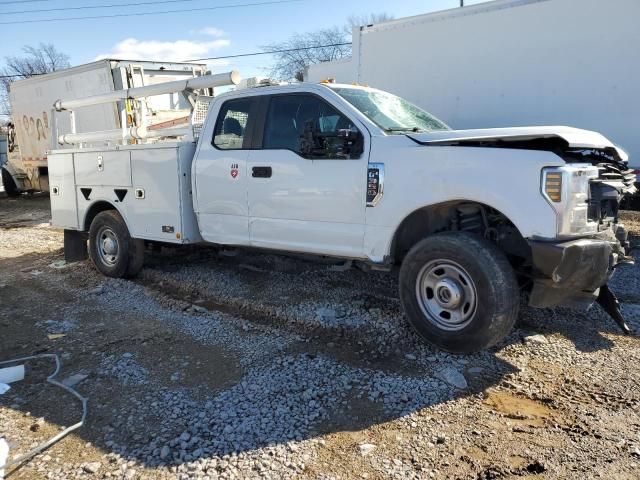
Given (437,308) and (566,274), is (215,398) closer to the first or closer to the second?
(437,308)

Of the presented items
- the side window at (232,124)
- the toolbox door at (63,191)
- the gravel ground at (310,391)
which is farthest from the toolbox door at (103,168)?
the gravel ground at (310,391)

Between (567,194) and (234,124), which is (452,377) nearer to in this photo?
(567,194)

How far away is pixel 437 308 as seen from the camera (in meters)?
4.17

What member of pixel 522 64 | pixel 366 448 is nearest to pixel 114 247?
pixel 366 448

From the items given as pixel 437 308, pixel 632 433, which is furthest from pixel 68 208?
pixel 632 433

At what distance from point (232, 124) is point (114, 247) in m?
2.46

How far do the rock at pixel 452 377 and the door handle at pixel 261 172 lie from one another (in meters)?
2.42

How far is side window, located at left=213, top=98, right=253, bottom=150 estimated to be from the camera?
17.7ft

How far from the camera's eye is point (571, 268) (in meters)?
3.61

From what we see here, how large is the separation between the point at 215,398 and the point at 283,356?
75cm

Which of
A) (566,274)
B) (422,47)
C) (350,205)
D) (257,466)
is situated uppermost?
(422,47)

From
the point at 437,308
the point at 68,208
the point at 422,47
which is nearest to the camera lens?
the point at 437,308

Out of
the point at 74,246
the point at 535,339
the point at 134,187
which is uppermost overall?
the point at 134,187

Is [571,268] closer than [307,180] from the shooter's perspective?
Yes
